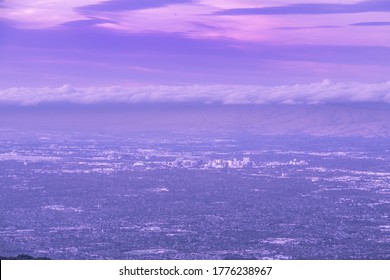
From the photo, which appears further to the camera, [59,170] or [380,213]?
[59,170]

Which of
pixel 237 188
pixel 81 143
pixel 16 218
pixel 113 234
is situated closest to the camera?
pixel 113 234

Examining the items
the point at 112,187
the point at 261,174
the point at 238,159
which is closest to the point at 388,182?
the point at 261,174

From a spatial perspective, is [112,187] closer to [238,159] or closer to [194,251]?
[238,159]

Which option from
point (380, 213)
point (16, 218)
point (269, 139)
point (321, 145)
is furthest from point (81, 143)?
point (380, 213)
